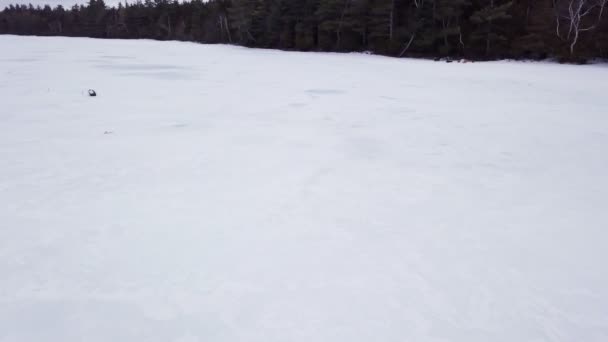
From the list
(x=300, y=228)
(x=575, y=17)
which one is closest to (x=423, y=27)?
(x=575, y=17)

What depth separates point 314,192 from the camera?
437cm

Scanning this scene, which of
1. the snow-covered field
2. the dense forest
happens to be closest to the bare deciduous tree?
the dense forest

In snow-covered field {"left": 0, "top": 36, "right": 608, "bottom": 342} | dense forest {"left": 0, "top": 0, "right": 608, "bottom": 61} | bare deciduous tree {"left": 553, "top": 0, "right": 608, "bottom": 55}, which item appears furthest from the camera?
dense forest {"left": 0, "top": 0, "right": 608, "bottom": 61}

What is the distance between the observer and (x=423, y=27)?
2784cm

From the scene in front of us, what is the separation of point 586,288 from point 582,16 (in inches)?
963

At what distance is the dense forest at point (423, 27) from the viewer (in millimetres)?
20703

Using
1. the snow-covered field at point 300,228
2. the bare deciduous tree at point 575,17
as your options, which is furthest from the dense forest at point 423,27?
the snow-covered field at point 300,228

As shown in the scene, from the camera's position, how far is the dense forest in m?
20.7

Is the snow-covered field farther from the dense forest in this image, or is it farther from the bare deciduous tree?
the dense forest

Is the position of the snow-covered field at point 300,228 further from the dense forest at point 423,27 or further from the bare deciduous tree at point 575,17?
the dense forest at point 423,27

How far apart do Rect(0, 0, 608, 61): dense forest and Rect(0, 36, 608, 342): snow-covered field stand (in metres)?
16.7

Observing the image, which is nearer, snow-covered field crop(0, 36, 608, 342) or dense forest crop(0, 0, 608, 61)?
snow-covered field crop(0, 36, 608, 342)

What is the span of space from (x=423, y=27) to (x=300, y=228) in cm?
2814

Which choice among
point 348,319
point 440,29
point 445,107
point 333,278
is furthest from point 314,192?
point 440,29
